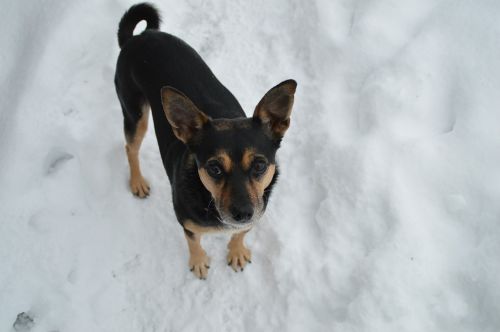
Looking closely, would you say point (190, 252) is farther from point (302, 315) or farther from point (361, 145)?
point (361, 145)

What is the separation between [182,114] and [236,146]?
485 millimetres

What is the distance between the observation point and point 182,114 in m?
3.00

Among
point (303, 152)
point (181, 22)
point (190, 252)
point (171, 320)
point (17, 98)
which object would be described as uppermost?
point (181, 22)

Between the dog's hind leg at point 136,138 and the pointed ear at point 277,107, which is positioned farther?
the dog's hind leg at point 136,138

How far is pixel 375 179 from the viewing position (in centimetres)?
401

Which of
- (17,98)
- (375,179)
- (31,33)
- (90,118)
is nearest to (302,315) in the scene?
(375,179)

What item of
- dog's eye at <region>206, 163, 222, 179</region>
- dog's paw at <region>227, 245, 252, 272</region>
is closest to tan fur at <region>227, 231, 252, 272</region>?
dog's paw at <region>227, 245, 252, 272</region>

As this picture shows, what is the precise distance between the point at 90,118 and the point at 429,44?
4151mm

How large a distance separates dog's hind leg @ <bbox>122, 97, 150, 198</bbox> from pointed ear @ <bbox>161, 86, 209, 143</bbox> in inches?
42.2

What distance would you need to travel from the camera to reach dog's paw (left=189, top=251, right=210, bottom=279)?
3883 millimetres

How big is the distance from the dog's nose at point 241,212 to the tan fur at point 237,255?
3.81 ft

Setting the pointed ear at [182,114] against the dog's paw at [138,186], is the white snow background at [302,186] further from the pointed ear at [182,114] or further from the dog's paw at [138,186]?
the pointed ear at [182,114]

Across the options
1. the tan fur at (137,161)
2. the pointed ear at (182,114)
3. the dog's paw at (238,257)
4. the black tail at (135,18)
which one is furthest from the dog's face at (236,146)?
the black tail at (135,18)

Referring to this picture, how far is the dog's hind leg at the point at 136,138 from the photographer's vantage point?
158 inches
